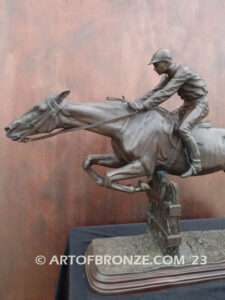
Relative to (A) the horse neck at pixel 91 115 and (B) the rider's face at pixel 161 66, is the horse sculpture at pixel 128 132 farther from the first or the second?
(B) the rider's face at pixel 161 66

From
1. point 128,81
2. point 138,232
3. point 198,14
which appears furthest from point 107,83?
point 138,232

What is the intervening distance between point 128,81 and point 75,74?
422 millimetres

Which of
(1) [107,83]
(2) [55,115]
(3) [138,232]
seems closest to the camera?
(2) [55,115]

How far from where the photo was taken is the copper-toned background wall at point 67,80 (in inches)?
64.9

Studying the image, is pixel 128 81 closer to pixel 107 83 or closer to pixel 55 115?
pixel 107 83

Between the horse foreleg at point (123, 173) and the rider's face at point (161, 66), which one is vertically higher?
the rider's face at point (161, 66)

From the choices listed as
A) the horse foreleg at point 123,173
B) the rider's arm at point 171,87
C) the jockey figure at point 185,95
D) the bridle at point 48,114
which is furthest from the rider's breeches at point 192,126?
the bridle at point 48,114

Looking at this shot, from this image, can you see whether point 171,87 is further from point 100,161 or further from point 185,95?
point 100,161

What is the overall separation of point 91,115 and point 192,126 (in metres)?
0.54

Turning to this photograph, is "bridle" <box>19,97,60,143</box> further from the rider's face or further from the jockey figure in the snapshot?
the rider's face

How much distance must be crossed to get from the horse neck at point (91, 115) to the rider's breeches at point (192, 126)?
1.03ft

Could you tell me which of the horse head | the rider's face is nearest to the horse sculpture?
the horse head

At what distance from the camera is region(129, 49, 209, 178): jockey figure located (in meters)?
1.13

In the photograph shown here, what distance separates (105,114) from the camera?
3.76 feet
